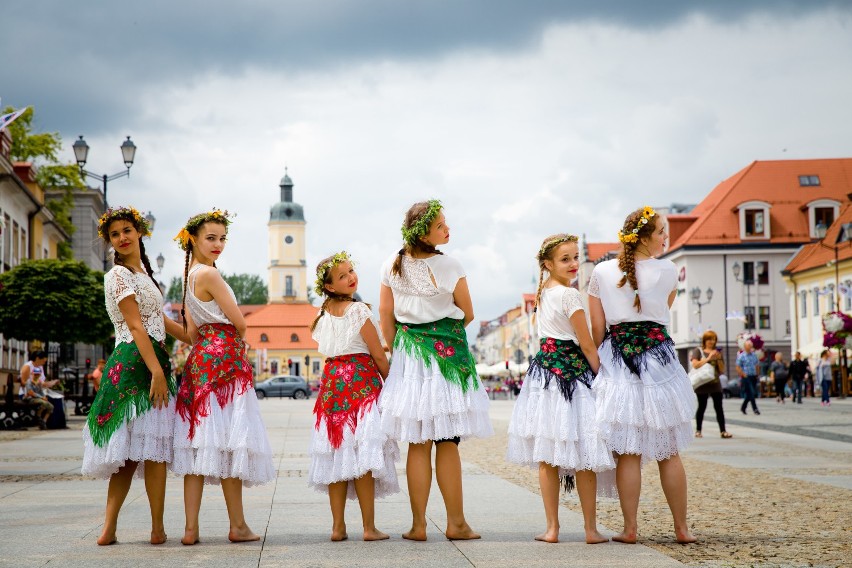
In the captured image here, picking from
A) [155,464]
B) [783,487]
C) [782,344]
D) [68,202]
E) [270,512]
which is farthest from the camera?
[782,344]

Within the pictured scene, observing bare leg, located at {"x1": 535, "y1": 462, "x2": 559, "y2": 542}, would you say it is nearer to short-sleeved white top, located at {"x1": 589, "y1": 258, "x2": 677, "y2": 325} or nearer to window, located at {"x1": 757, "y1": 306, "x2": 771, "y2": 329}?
short-sleeved white top, located at {"x1": 589, "y1": 258, "x2": 677, "y2": 325}

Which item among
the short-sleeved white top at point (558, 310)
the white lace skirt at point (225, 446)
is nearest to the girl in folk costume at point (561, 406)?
the short-sleeved white top at point (558, 310)

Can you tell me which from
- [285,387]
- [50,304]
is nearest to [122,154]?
[50,304]

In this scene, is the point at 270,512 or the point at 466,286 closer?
the point at 466,286

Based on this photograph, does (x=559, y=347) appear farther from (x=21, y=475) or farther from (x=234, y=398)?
(x=21, y=475)

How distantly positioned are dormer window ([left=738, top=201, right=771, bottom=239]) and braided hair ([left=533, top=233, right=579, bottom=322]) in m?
72.2

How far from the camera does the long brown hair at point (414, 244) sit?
7.50 meters

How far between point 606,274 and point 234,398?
2426 mm

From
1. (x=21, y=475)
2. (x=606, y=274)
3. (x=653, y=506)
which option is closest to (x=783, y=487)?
(x=653, y=506)

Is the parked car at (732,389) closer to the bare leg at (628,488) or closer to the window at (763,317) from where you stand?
the window at (763,317)

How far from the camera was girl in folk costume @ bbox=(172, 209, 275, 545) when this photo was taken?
7.20 meters

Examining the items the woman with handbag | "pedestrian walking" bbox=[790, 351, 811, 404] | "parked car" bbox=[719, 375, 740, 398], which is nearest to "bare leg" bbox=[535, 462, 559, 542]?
the woman with handbag

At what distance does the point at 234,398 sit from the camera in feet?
24.1

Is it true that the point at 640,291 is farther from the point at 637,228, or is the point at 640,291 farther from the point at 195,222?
the point at 195,222
